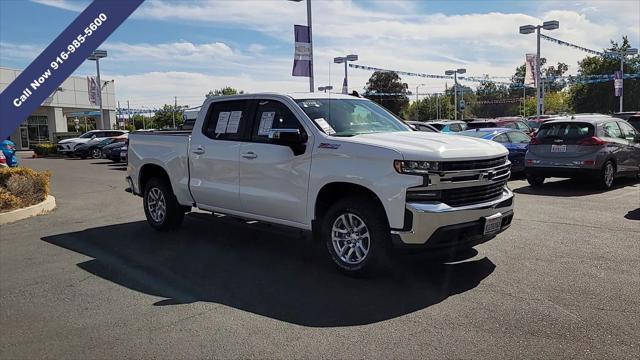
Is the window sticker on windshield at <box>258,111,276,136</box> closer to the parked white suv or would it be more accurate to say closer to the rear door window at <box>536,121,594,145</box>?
the rear door window at <box>536,121,594,145</box>

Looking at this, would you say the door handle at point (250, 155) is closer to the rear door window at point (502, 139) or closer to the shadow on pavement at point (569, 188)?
the shadow on pavement at point (569, 188)

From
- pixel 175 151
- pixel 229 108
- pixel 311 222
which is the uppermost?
pixel 229 108

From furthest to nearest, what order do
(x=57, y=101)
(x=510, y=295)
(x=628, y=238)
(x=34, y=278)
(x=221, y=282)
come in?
(x=57, y=101), (x=628, y=238), (x=34, y=278), (x=221, y=282), (x=510, y=295)

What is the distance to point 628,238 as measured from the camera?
22.9 ft

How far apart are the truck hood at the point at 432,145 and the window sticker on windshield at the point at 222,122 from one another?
7.05 ft

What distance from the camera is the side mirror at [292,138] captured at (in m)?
5.79

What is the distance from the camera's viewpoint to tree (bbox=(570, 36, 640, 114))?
4669cm

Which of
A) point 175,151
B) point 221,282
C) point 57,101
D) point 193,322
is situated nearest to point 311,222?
point 221,282

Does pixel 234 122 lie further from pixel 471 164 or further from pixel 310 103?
pixel 471 164

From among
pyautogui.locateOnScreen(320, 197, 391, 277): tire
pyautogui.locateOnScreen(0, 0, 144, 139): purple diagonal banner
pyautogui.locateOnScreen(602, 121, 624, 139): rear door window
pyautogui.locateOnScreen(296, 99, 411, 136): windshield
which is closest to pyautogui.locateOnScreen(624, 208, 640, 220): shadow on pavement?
pyautogui.locateOnScreen(602, 121, 624, 139): rear door window

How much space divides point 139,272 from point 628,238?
6.10 metres

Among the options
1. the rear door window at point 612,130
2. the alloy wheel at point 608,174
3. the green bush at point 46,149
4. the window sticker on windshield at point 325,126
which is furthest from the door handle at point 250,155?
the green bush at point 46,149

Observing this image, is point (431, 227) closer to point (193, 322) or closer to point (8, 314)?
point (193, 322)

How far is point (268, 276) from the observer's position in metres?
5.75
